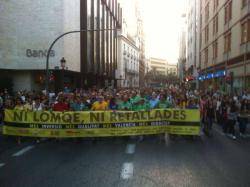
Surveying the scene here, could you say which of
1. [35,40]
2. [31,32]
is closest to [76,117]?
[35,40]

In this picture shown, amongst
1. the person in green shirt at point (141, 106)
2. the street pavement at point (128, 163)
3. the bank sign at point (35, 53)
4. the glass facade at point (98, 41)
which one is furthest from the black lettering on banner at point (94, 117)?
the glass facade at point (98, 41)

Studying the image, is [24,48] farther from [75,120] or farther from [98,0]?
[75,120]

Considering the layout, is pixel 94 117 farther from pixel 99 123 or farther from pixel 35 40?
pixel 35 40

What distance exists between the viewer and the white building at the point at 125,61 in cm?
8475

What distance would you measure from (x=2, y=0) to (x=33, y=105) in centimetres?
2440

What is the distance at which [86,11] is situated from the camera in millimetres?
45094

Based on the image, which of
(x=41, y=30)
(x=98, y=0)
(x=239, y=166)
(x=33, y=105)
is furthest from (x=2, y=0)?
(x=239, y=166)

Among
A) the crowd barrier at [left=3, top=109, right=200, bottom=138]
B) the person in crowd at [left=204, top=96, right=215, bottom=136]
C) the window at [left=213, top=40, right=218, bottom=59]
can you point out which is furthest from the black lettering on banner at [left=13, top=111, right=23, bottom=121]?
the window at [left=213, top=40, right=218, bottom=59]

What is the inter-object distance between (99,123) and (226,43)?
1135 inches

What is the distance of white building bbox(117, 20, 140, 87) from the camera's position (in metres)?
84.8

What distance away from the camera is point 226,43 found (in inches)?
1570

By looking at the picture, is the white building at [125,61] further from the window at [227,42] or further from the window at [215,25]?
the window at [227,42]

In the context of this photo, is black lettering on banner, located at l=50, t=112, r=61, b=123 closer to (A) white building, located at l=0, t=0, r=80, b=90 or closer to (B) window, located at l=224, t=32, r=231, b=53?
(A) white building, located at l=0, t=0, r=80, b=90

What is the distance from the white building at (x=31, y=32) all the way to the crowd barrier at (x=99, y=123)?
23.9 m
